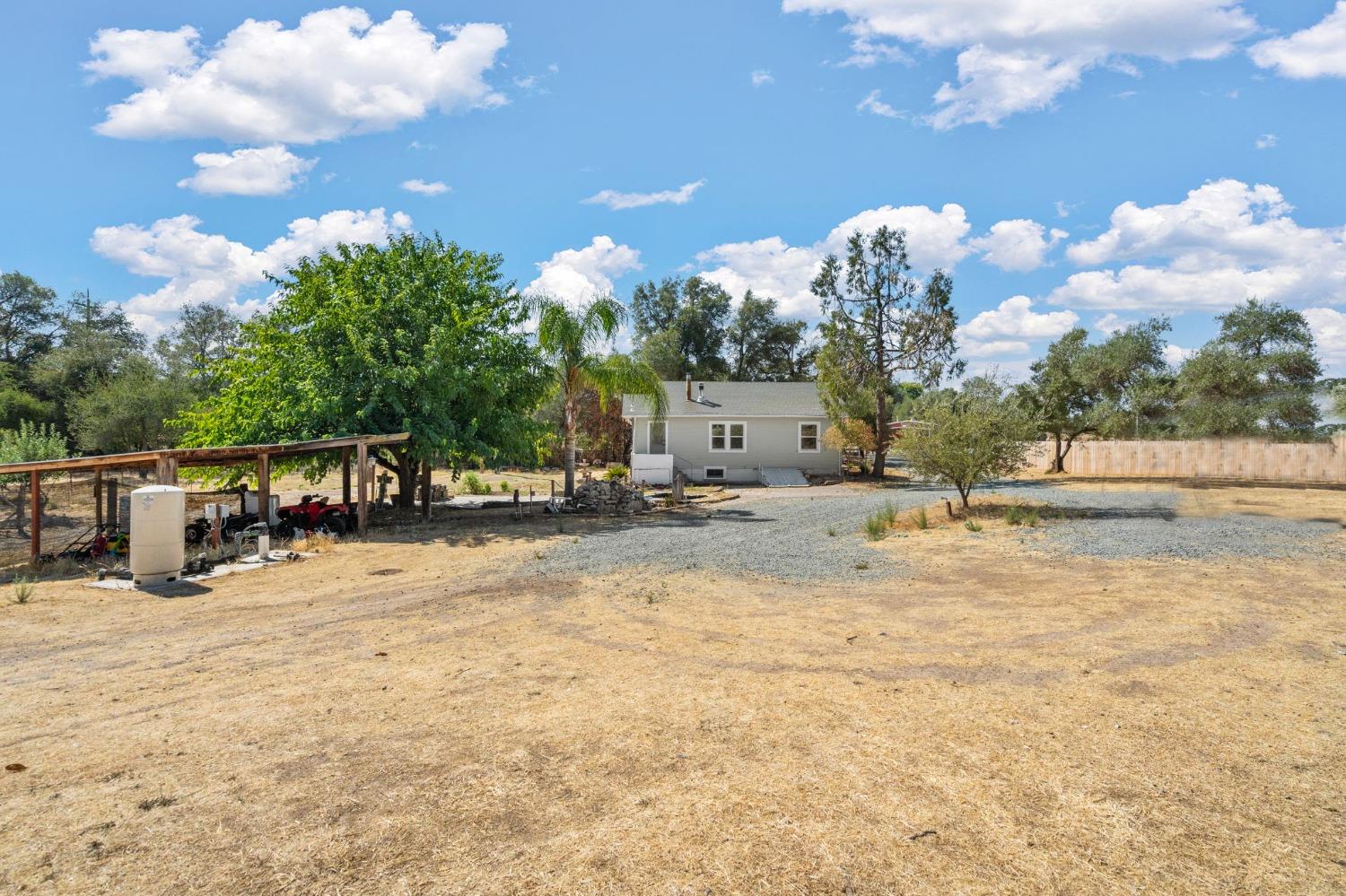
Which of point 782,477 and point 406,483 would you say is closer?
point 406,483

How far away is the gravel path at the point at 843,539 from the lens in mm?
12703

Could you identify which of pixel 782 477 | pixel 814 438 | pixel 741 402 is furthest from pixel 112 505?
pixel 814 438

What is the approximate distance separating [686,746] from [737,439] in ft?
95.0

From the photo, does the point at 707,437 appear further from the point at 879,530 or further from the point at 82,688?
the point at 82,688

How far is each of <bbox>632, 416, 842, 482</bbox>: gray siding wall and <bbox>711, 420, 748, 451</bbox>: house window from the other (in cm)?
12

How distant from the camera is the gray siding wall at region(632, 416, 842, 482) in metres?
33.4

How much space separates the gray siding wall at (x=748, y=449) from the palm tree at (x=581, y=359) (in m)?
9.98

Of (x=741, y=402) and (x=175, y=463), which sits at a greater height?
(x=741, y=402)

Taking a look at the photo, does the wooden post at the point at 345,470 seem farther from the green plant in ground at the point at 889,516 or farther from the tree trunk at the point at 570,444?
the green plant in ground at the point at 889,516

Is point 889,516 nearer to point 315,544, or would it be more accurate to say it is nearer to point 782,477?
point 315,544

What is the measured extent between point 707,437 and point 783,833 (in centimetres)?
2968

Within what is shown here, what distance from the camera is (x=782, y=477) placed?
32.5 m

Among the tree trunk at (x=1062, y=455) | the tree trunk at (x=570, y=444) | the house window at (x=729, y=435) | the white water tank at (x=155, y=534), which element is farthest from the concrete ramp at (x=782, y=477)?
the white water tank at (x=155, y=534)

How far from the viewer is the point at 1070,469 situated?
36.1 metres
